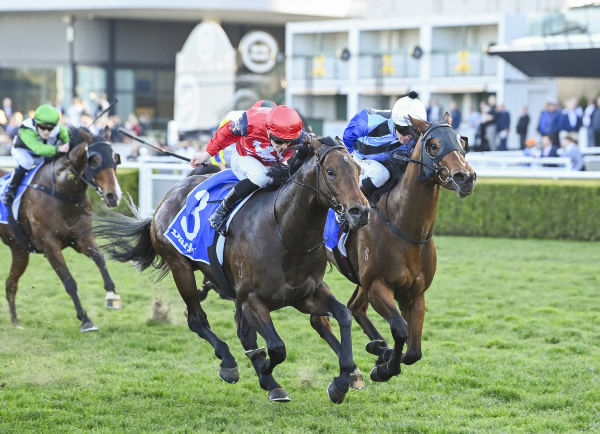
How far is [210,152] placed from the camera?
5.55 meters

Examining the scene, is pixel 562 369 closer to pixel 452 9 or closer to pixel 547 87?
pixel 547 87

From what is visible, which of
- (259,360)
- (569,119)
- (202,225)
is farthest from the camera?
(569,119)

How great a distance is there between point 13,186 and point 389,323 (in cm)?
406

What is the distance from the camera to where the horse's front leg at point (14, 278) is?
7555 millimetres

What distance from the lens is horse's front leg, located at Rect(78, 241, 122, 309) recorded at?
7.65m

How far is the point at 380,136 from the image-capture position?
5824mm

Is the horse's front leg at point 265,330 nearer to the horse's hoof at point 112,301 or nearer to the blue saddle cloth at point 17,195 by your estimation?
the horse's hoof at point 112,301

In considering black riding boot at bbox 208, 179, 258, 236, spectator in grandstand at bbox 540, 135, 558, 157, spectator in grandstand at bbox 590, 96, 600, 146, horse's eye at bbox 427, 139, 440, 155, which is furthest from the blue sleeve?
spectator in grandstand at bbox 590, 96, 600, 146

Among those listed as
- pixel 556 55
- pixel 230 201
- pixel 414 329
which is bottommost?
pixel 414 329

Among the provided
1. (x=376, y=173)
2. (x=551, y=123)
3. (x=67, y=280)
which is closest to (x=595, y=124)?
(x=551, y=123)

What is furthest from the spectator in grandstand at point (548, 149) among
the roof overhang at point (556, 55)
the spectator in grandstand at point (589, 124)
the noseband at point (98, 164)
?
A: the noseband at point (98, 164)

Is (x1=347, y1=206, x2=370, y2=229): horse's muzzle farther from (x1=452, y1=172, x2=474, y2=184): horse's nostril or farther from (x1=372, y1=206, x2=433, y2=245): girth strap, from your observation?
(x1=372, y1=206, x2=433, y2=245): girth strap

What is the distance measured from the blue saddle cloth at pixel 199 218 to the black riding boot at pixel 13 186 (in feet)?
8.53

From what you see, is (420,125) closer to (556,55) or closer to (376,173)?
(376,173)
